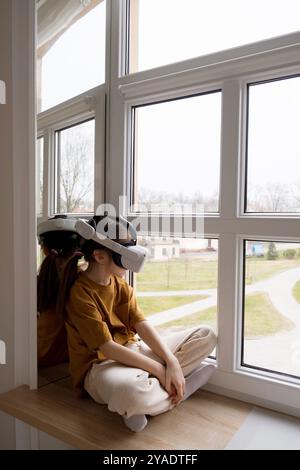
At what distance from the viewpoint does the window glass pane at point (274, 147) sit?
95 cm

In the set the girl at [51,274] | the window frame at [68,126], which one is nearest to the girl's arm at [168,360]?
the girl at [51,274]

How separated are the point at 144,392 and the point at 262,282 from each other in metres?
0.45

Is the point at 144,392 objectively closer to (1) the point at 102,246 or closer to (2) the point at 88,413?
(2) the point at 88,413

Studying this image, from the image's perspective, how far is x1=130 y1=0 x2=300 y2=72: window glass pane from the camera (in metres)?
0.95

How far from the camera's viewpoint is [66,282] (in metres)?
1.05

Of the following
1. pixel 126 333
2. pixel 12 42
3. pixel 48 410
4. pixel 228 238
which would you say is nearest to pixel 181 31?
pixel 12 42

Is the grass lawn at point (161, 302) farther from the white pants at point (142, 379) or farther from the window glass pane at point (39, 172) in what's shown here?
the window glass pane at point (39, 172)

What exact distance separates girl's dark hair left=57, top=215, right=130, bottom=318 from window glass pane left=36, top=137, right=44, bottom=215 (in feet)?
0.60

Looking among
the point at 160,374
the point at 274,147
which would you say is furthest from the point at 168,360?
the point at 274,147

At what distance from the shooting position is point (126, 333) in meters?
1.06

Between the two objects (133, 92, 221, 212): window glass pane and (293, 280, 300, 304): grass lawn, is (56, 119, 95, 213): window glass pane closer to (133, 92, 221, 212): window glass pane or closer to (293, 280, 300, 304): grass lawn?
(133, 92, 221, 212): window glass pane

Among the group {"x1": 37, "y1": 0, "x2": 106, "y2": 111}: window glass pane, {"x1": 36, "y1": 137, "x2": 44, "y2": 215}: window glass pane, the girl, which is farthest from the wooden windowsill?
{"x1": 37, "y1": 0, "x2": 106, "y2": 111}: window glass pane

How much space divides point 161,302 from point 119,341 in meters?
0.24

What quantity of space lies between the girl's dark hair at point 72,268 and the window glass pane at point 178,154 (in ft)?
0.84
